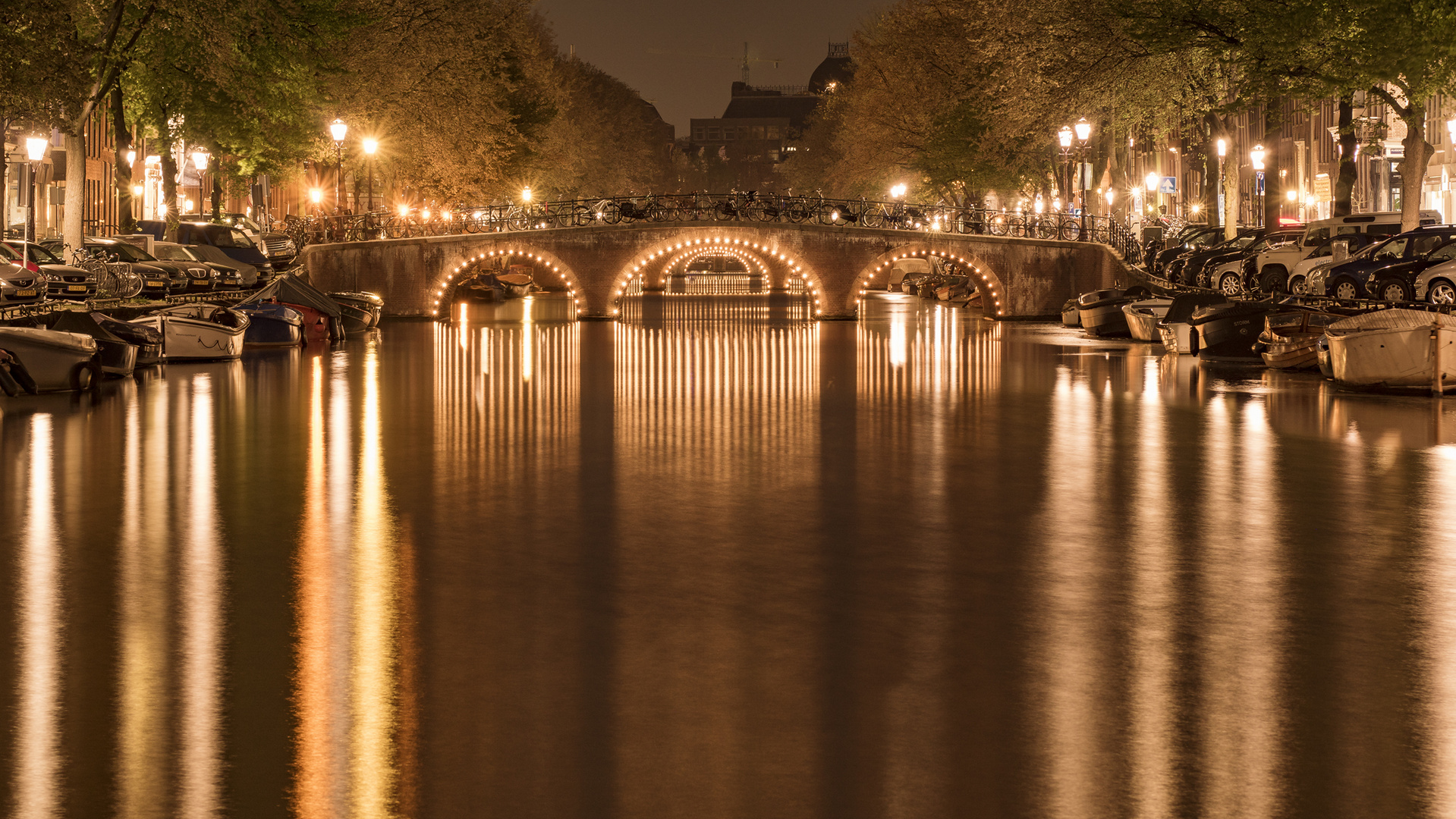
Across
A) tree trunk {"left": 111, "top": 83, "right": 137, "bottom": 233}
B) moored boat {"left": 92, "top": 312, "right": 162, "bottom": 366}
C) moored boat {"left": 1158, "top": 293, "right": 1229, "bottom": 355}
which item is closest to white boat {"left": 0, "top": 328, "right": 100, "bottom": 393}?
moored boat {"left": 92, "top": 312, "right": 162, "bottom": 366}

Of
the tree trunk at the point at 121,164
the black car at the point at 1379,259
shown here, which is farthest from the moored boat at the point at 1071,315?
the tree trunk at the point at 121,164

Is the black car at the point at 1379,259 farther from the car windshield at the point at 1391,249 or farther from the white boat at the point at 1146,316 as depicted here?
the white boat at the point at 1146,316

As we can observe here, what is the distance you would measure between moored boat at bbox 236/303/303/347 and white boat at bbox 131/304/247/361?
3.69 m

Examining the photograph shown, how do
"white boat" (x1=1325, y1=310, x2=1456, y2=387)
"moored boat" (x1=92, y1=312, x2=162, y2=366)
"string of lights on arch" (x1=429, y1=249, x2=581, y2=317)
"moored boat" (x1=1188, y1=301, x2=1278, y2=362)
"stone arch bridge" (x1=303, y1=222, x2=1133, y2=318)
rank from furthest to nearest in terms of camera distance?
1. "string of lights on arch" (x1=429, y1=249, x2=581, y2=317)
2. "stone arch bridge" (x1=303, y1=222, x2=1133, y2=318)
3. "moored boat" (x1=1188, y1=301, x2=1278, y2=362)
4. "moored boat" (x1=92, y1=312, x2=162, y2=366)
5. "white boat" (x1=1325, y1=310, x2=1456, y2=387)

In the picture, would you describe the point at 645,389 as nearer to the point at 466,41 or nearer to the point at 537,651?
the point at 537,651

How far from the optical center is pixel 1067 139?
4553 cm

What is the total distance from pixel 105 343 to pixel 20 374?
348cm

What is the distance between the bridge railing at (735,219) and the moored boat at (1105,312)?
28.3 ft

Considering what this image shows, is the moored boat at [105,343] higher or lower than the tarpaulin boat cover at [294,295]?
lower

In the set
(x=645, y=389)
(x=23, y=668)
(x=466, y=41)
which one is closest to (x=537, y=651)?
(x=23, y=668)

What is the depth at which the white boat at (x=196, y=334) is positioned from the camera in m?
33.3

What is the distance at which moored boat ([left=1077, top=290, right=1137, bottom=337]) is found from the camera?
4375 cm

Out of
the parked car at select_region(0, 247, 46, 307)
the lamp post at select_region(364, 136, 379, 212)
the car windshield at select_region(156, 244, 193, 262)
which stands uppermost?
the lamp post at select_region(364, 136, 379, 212)

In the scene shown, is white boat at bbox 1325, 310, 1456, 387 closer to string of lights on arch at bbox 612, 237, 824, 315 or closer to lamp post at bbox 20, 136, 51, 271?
lamp post at bbox 20, 136, 51, 271
